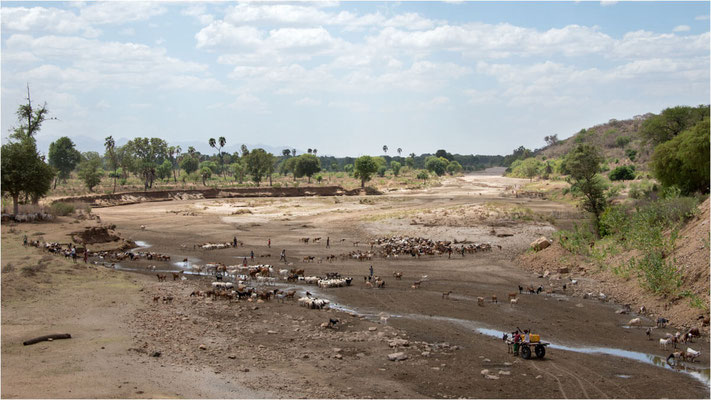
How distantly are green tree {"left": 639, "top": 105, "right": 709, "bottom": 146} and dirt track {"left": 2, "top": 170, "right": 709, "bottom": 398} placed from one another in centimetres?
4700

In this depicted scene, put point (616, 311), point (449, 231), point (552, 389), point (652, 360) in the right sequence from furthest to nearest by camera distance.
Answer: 1. point (449, 231)
2. point (616, 311)
3. point (652, 360)
4. point (552, 389)

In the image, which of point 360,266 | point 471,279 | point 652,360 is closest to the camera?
point 652,360

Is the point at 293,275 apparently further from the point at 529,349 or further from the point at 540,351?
the point at 540,351

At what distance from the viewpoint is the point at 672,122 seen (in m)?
74.6

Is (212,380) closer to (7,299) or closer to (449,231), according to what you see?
(7,299)

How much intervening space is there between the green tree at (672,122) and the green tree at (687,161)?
64.9 ft

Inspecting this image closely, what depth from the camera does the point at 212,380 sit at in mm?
18109

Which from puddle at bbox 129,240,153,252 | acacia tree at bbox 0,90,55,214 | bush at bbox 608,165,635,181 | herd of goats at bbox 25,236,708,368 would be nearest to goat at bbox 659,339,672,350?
herd of goats at bbox 25,236,708,368

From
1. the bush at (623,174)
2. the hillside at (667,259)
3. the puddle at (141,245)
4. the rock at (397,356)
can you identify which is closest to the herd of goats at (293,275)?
the hillside at (667,259)

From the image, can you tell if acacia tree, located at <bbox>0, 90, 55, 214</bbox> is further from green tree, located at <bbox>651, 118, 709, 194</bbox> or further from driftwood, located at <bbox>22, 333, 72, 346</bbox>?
green tree, located at <bbox>651, 118, 709, 194</bbox>

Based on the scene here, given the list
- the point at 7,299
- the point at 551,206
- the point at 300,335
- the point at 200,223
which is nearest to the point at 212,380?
the point at 300,335

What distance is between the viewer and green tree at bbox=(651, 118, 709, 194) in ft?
163

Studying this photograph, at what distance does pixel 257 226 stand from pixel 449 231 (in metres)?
23.4

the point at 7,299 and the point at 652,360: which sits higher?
the point at 7,299
